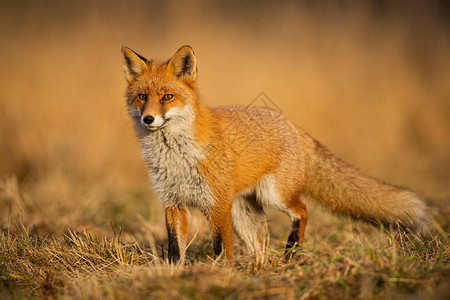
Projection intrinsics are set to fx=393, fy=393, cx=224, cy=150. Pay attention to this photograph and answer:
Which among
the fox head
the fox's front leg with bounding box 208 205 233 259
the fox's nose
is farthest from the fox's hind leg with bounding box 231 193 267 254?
the fox's nose

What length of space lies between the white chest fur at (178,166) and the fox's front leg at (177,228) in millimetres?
146

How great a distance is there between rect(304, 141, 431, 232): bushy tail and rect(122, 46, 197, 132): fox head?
149cm

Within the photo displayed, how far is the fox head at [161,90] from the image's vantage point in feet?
10.0

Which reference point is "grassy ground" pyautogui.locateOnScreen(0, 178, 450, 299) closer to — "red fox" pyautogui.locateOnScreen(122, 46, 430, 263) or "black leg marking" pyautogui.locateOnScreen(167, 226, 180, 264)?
"black leg marking" pyautogui.locateOnScreen(167, 226, 180, 264)

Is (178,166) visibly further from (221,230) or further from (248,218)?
(248,218)

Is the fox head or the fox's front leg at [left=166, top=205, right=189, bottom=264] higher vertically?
the fox head

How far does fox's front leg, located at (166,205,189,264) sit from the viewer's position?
10.6ft

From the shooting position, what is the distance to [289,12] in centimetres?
831

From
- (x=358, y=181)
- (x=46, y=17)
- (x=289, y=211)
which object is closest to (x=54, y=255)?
(x=289, y=211)

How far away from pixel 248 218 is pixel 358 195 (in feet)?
3.53

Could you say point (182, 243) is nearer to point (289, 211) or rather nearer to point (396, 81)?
point (289, 211)

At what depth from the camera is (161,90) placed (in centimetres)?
318

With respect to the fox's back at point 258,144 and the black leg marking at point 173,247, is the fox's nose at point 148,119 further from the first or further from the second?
the black leg marking at point 173,247

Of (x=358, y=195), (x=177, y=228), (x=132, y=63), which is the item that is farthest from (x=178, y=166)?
(x=358, y=195)
